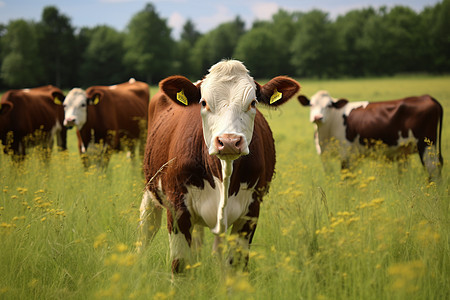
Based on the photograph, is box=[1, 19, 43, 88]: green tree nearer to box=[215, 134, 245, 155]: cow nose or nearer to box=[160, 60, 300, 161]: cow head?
box=[160, 60, 300, 161]: cow head

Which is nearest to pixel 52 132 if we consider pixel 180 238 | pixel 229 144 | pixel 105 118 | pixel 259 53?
pixel 105 118

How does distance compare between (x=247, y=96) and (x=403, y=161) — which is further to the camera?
(x=403, y=161)

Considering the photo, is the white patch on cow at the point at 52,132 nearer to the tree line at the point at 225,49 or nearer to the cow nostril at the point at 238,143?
the cow nostril at the point at 238,143

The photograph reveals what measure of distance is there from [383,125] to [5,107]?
779 centimetres

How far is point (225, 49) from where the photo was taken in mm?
78500

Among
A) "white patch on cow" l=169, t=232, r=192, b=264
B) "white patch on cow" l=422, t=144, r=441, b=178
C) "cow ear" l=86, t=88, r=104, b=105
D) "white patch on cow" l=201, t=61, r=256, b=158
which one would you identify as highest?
"white patch on cow" l=201, t=61, r=256, b=158

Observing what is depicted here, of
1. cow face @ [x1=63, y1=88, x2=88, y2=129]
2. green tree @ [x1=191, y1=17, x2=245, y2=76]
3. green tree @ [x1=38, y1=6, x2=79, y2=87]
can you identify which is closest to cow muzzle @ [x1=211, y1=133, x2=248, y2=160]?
cow face @ [x1=63, y1=88, x2=88, y2=129]

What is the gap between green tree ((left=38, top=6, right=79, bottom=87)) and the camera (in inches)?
2029

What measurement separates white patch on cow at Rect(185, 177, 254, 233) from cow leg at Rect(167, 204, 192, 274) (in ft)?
0.25

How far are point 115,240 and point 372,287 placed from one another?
226cm

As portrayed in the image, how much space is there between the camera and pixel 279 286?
2781 mm

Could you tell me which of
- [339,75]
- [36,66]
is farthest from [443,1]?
[36,66]

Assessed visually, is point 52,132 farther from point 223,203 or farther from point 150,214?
point 223,203

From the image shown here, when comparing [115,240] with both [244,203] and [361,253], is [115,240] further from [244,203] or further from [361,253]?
[361,253]
